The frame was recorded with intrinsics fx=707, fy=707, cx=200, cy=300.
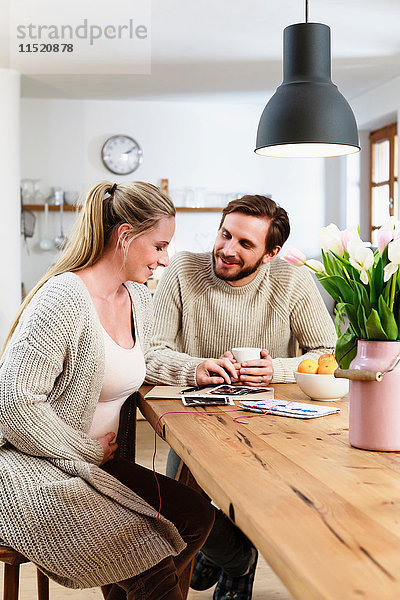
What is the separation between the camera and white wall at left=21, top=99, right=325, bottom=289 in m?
6.51

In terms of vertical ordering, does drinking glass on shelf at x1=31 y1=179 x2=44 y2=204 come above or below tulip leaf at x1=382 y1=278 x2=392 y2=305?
above

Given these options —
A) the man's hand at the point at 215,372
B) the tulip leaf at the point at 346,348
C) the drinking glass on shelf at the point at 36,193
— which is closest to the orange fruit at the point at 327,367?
the man's hand at the point at 215,372

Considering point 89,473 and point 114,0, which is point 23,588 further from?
point 114,0

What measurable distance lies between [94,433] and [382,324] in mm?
825

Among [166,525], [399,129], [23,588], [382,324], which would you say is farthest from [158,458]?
[399,129]

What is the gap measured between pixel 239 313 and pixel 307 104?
0.72 meters

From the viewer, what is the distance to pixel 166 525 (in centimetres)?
153

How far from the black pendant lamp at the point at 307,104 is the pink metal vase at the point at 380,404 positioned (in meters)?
0.97

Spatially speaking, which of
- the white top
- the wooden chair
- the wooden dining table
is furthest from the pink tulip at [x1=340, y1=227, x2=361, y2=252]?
the wooden chair

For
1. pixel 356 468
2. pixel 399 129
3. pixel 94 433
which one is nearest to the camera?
pixel 356 468

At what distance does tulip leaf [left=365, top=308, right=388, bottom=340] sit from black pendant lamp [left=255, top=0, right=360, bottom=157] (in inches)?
37.1

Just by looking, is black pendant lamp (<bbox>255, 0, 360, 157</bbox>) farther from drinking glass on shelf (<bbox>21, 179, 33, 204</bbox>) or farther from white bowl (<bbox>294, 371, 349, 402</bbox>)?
drinking glass on shelf (<bbox>21, 179, 33, 204</bbox>)

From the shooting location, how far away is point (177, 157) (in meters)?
6.72

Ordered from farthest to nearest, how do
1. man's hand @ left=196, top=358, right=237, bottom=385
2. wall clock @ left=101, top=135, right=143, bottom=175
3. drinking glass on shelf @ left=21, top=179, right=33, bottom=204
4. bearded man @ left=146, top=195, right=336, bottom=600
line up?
wall clock @ left=101, top=135, right=143, bottom=175 → drinking glass on shelf @ left=21, top=179, right=33, bottom=204 → bearded man @ left=146, top=195, right=336, bottom=600 → man's hand @ left=196, top=358, right=237, bottom=385
